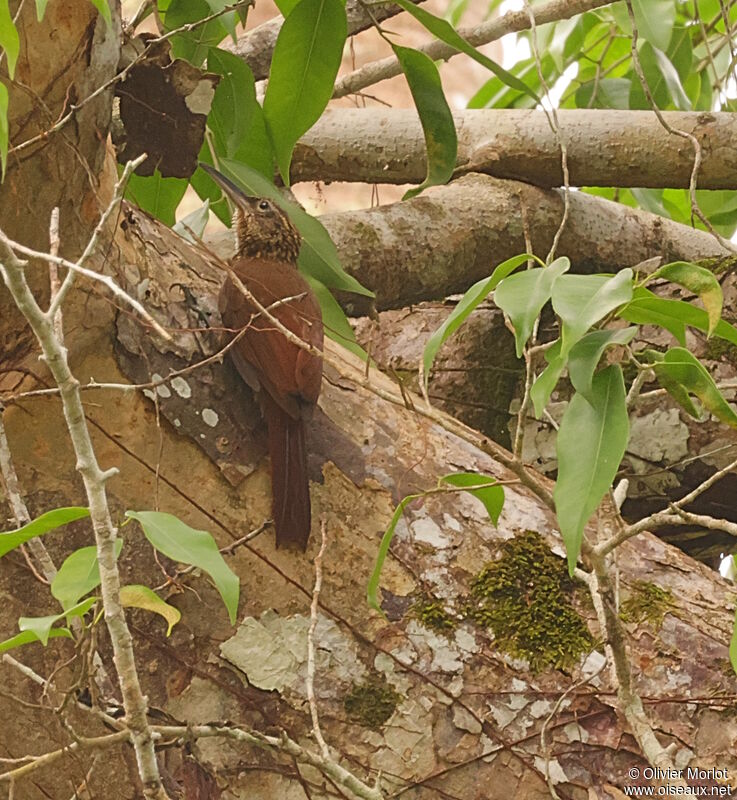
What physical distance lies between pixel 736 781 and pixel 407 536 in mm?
638

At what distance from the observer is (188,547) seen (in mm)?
1239

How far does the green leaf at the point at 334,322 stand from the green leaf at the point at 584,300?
95 cm

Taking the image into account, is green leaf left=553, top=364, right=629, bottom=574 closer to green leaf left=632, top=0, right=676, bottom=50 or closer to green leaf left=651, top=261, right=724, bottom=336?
green leaf left=651, top=261, right=724, bottom=336

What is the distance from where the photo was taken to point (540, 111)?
126 inches

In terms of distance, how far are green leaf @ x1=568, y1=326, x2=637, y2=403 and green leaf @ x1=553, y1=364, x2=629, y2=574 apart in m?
0.02

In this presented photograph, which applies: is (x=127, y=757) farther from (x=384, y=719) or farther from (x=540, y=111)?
(x=540, y=111)

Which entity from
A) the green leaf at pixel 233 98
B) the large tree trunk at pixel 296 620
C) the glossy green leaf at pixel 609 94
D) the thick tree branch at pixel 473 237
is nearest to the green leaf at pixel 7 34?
the large tree trunk at pixel 296 620

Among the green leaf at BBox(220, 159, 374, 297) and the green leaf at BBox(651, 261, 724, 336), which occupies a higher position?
the green leaf at BBox(651, 261, 724, 336)

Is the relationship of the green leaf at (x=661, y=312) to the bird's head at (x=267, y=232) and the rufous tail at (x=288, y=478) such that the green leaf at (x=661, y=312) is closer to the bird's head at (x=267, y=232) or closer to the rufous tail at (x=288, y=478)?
the rufous tail at (x=288, y=478)

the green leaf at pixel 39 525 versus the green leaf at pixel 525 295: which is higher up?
the green leaf at pixel 525 295

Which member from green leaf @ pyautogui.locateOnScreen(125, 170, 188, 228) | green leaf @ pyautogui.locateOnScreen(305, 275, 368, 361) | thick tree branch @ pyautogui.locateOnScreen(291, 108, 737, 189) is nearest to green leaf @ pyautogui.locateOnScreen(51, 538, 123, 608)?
green leaf @ pyautogui.locateOnScreen(305, 275, 368, 361)

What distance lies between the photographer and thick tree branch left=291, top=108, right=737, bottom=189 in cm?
309

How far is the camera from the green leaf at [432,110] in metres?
2.11

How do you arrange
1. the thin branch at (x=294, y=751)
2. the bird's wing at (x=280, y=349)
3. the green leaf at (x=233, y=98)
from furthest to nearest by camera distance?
the green leaf at (x=233, y=98), the bird's wing at (x=280, y=349), the thin branch at (x=294, y=751)
